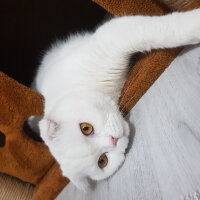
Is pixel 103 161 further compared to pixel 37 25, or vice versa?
pixel 37 25

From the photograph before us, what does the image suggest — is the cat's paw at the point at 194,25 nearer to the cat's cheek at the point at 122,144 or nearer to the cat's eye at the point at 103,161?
the cat's cheek at the point at 122,144

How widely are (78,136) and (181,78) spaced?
435 millimetres

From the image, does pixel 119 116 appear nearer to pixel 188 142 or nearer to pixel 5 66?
pixel 188 142

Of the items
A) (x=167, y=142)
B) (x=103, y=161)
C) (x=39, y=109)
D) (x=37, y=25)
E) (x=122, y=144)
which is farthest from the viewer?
(x=37, y=25)

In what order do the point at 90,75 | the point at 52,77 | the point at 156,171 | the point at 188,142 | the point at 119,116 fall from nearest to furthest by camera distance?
the point at 188,142 < the point at 156,171 < the point at 119,116 < the point at 90,75 < the point at 52,77

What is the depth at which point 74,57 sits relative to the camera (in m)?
1.21

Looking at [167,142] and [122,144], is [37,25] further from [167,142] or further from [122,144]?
[167,142]

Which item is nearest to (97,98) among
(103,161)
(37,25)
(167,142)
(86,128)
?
(86,128)

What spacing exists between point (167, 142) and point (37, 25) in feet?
3.99

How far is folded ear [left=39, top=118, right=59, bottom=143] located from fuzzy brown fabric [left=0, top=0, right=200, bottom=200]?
0.22 m

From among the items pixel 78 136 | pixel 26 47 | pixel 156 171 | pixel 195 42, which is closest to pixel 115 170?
pixel 78 136

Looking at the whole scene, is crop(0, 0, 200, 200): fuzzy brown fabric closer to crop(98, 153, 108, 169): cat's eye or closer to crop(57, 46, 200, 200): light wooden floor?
crop(57, 46, 200, 200): light wooden floor

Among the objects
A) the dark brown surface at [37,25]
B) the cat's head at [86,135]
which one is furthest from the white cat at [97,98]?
the dark brown surface at [37,25]

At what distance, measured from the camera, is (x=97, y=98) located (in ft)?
3.52
